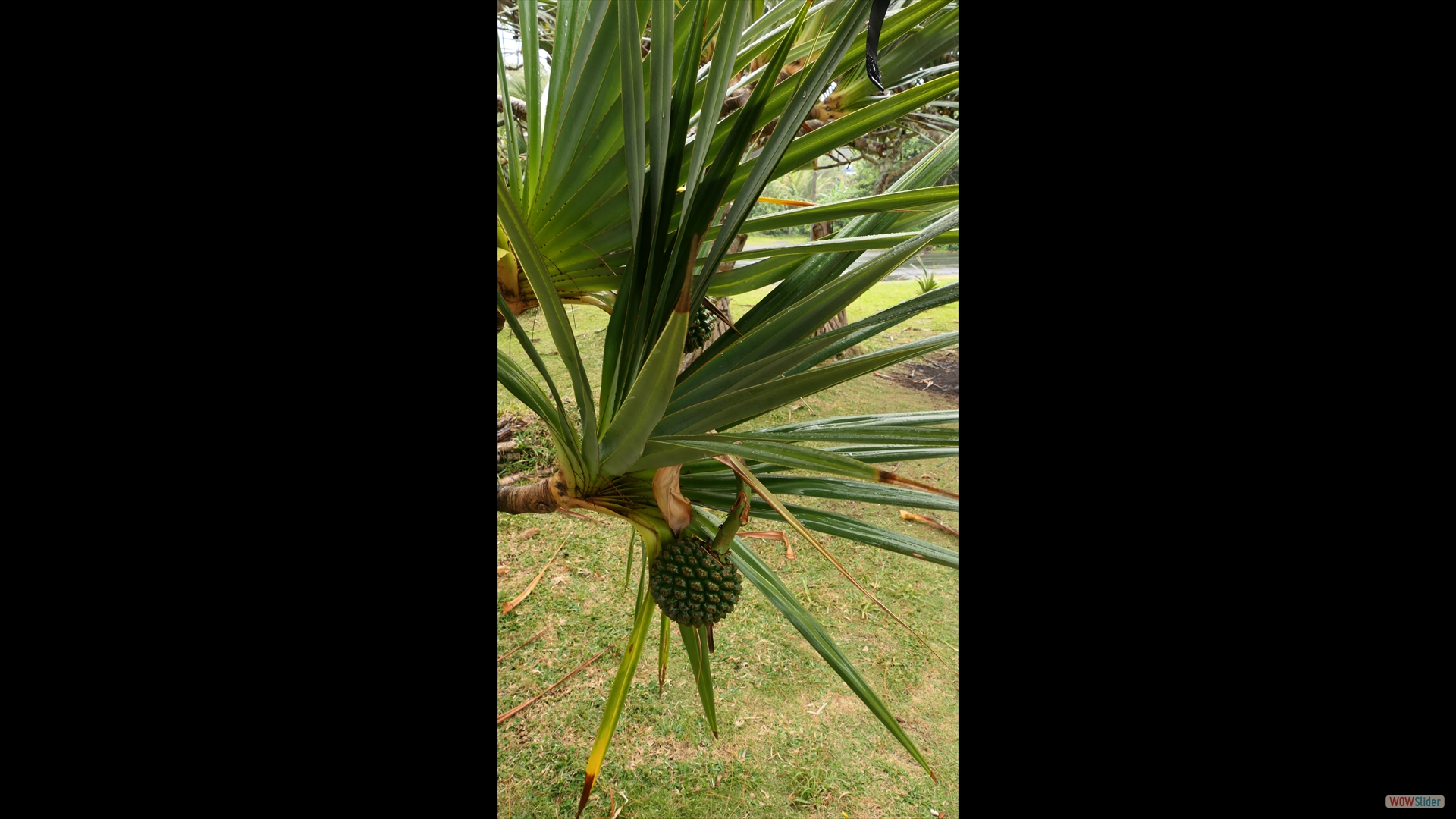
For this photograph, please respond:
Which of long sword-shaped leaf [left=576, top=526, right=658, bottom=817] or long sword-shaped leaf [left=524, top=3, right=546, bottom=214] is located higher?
long sword-shaped leaf [left=524, top=3, right=546, bottom=214]

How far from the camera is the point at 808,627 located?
0.74 metres

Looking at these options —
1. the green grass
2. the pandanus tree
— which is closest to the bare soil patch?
the green grass

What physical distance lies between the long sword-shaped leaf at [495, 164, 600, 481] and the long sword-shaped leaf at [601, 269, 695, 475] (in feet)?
0.05

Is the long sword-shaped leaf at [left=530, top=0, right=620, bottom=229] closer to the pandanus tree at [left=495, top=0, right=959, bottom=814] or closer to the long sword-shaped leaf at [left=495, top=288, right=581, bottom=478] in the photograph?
the pandanus tree at [left=495, top=0, right=959, bottom=814]

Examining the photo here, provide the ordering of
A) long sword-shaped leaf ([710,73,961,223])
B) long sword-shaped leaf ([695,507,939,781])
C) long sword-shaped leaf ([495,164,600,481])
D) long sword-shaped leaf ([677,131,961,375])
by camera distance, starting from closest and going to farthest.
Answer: long sword-shaped leaf ([495,164,600,481]) → long sword-shaped leaf ([710,73,961,223]) → long sword-shaped leaf ([677,131,961,375]) → long sword-shaped leaf ([695,507,939,781])

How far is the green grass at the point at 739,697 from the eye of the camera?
127 centimetres

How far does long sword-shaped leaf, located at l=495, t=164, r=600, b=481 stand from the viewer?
370 millimetres

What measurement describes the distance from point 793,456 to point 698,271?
29 centimetres

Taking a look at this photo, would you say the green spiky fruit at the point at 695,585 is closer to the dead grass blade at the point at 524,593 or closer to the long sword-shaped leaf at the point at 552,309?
the long sword-shaped leaf at the point at 552,309

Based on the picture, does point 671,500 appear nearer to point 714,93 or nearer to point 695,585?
point 695,585

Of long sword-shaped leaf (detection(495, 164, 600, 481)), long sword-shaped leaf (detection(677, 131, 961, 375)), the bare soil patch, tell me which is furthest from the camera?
the bare soil patch
